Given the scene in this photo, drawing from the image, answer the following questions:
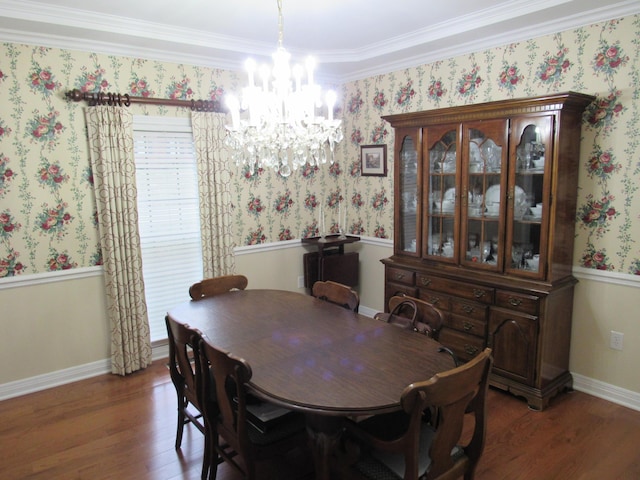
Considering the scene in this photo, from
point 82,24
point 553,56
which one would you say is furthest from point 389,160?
point 82,24

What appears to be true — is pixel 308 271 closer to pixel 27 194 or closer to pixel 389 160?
pixel 389 160

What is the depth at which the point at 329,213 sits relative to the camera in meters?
4.90

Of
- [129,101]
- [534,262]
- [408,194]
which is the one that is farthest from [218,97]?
[534,262]

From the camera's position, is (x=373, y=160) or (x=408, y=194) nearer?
(x=408, y=194)

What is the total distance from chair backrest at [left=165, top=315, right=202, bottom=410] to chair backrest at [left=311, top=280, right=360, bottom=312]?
982 mm

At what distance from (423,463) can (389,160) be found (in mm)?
3073

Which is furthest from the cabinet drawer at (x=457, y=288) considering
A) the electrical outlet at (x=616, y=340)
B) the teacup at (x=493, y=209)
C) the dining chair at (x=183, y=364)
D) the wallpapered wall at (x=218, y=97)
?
the dining chair at (x=183, y=364)

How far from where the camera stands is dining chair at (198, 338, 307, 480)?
1885 mm

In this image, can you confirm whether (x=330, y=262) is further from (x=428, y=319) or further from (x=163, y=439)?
(x=163, y=439)

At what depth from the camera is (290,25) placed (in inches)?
129

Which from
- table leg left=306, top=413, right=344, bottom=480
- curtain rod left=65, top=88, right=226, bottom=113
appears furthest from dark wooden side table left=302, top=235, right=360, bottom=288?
table leg left=306, top=413, right=344, bottom=480

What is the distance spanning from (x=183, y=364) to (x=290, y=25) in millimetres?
2450

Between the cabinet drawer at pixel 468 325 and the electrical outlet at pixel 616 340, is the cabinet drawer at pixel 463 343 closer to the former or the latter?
the cabinet drawer at pixel 468 325

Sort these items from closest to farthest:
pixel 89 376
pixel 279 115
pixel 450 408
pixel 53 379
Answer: pixel 450 408 → pixel 279 115 → pixel 53 379 → pixel 89 376
